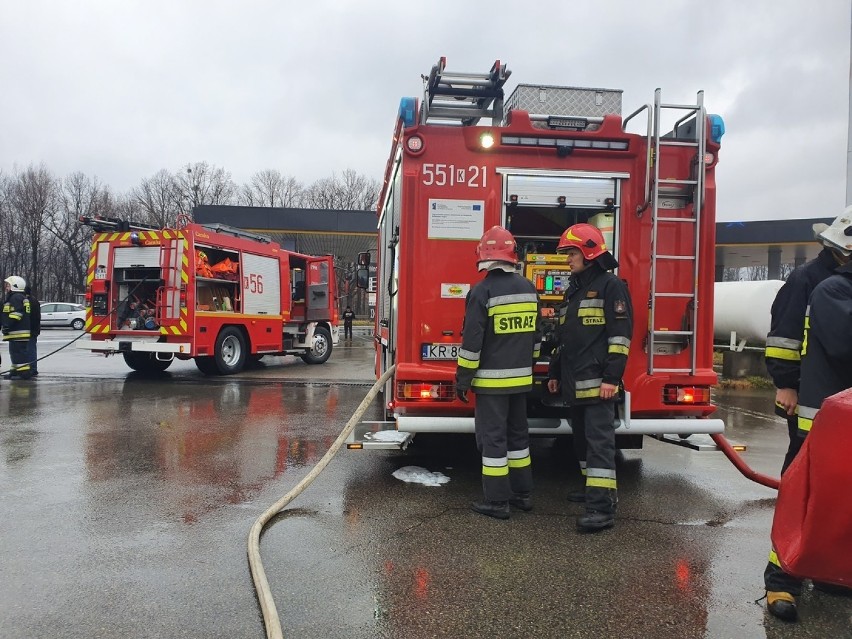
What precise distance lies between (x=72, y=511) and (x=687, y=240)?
4.80 metres

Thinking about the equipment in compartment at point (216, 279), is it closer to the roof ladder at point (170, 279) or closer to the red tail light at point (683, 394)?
the roof ladder at point (170, 279)

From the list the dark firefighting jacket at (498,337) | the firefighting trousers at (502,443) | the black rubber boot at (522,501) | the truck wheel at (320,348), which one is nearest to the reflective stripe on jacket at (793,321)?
the dark firefighting jacket at (498,337)

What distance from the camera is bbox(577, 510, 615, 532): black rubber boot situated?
12.5 feet

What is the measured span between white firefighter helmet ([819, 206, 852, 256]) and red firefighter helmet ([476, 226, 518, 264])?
1.78 metres

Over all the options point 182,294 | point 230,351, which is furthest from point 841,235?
point 230,351

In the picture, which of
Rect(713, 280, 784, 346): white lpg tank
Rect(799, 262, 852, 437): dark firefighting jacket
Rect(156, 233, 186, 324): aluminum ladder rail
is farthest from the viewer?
Rect(713, 280, 784, 346): white lpg tank

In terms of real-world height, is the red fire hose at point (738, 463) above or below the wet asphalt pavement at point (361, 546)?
above

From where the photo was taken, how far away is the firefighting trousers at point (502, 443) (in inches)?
160

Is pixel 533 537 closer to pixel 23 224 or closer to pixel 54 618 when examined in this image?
pixel 54 618

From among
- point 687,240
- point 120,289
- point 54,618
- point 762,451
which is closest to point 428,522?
point 54,618

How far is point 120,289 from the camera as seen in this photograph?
1108 cm

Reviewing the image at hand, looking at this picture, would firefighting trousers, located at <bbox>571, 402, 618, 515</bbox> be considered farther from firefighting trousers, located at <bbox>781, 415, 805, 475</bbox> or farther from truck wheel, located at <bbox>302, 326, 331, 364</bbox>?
truck wheel, located at <bbox>302, 326, 331, 364</bbox>

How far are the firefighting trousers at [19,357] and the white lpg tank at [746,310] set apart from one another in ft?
41.5

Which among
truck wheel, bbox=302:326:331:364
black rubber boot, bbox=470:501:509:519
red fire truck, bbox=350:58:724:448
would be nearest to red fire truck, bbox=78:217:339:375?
truck wheel, bbox=302:326:331:364
